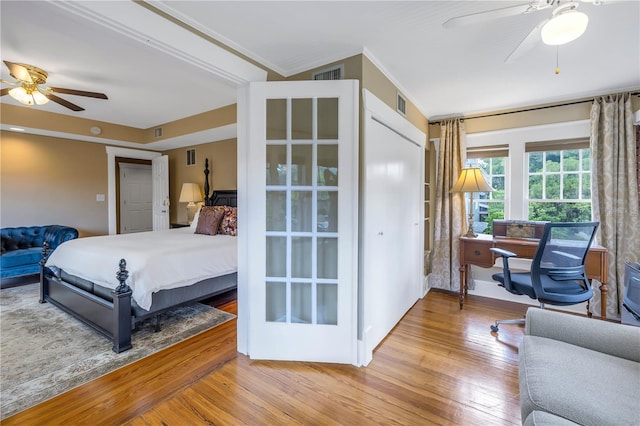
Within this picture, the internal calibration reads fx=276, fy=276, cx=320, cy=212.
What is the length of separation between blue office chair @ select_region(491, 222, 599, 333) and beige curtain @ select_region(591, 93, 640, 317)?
80 cm

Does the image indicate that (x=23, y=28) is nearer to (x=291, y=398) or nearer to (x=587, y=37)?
(x=291, y=398)

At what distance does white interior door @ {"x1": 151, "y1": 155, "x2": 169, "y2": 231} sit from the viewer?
5375 mm

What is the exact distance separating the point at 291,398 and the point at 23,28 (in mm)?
3200

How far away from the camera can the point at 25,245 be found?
4.12 m

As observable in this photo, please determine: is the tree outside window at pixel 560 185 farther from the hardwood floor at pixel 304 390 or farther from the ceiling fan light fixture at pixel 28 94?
the ceiling fan light fixture at pixel 28 94

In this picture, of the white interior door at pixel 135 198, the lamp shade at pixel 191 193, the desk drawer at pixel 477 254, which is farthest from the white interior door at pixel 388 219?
the white interior door at pixel 135 198

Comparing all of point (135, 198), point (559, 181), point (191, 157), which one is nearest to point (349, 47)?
point (559, 181)

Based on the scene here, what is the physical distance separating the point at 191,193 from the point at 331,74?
3.71m

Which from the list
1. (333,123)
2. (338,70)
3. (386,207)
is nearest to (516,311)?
(386,207)

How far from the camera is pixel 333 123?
203 cm

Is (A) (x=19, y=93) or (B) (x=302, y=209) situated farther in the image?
(A) (x=19, y=93)

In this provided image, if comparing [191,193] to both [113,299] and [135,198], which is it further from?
[113,299]

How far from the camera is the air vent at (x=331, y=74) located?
84.1 inches

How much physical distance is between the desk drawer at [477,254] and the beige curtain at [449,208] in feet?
0.90
